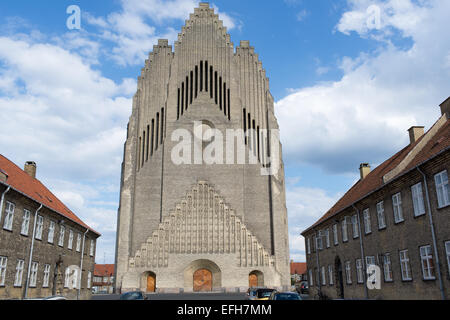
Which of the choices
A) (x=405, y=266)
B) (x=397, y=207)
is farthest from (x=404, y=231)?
(x=405, y=266)

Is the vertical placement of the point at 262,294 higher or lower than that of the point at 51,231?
lower

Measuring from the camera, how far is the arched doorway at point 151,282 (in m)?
45.1

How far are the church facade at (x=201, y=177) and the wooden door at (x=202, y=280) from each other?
0.38 feet

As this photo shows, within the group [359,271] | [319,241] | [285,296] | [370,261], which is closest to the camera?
[285,296]

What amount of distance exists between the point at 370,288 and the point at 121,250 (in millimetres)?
32097

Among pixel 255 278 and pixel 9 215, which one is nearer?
pixel 9 215

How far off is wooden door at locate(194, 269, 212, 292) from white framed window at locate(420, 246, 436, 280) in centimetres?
3094

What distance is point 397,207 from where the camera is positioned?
20.7 metres

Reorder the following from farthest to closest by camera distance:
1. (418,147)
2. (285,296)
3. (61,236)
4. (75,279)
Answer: (75,279) → (61,236) → (418,147) → (285,296)

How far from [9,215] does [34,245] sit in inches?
142

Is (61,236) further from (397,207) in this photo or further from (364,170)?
(364,170)

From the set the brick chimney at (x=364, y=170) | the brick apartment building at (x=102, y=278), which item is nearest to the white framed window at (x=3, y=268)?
the brick chimney at (x=364, y=170)
